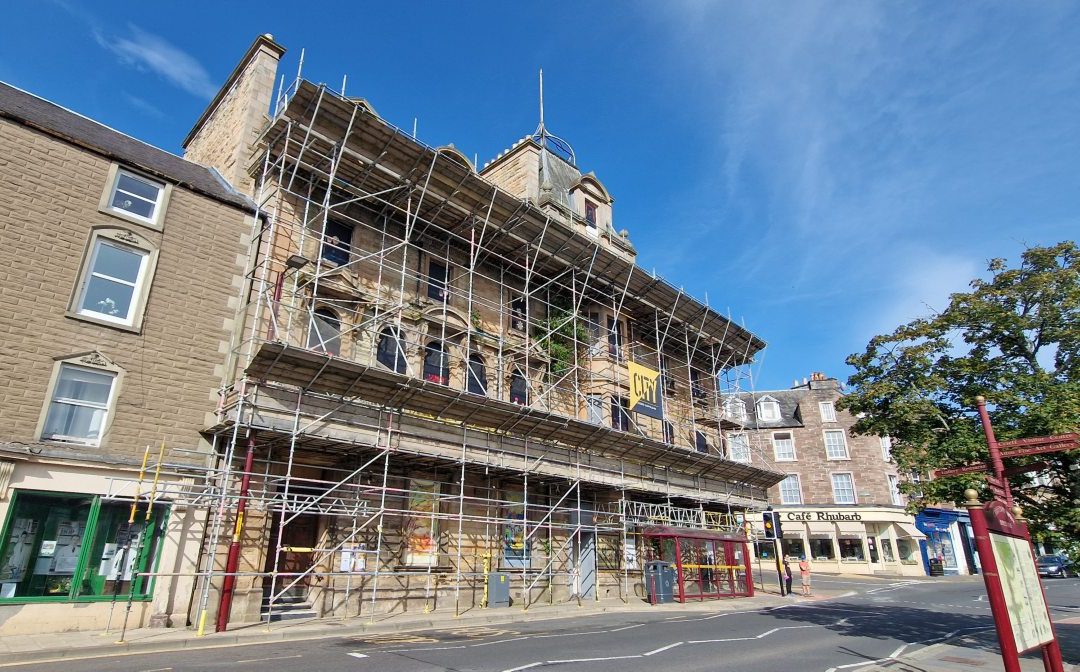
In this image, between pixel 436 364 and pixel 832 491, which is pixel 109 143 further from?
pixel 832 491

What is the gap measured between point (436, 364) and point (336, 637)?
9.28m

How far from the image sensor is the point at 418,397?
16.3m

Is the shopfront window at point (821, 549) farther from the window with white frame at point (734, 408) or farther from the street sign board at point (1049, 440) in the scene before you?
the street sign board at point (1049, 440)

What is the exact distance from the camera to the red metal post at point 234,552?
1209 cm

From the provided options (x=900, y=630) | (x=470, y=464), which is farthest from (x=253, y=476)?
(x=900, y=630)

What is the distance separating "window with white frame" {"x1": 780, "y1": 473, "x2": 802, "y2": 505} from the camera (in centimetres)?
4322

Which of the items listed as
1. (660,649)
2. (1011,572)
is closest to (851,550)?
(660,649)

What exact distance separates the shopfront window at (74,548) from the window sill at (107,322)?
3.54 meters

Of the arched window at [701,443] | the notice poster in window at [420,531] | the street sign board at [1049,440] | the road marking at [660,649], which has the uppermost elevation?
the arched window at [701,443]

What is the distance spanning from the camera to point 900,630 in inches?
577

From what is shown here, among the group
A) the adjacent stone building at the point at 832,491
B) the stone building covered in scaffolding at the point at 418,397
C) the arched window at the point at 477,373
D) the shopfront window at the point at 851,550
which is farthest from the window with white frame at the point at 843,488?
the arched window at the point at 477,373

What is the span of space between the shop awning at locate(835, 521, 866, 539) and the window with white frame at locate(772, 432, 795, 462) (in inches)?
209

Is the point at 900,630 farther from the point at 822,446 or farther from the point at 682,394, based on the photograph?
the point at 822,446

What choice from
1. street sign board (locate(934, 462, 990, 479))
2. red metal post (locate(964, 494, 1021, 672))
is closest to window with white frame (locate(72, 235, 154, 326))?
red metal post (locate(964, 494, 1021, 672))
